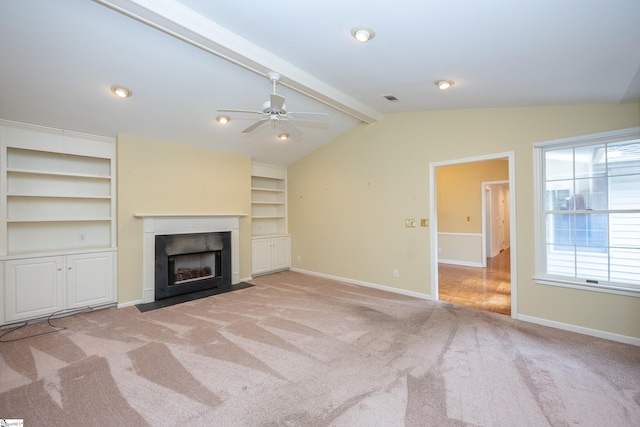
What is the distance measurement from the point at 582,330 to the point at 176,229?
566 cm

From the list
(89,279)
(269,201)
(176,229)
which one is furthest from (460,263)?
(89,279)

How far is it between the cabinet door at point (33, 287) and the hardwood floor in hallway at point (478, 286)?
18.0 ft

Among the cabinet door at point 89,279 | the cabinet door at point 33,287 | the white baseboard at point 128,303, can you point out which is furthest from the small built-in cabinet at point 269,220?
the cabinet door at point 33,287

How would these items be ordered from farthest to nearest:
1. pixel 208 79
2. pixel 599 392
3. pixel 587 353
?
pixel 208 79 < pixel 587 353 < pixel 599 392

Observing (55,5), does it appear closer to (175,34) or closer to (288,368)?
(175,34)

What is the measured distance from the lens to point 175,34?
2451 mm

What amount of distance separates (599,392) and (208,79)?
4704mm

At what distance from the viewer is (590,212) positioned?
3195 millimetres

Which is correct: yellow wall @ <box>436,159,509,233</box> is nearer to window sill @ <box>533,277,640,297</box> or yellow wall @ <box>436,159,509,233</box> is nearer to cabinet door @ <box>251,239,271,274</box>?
window sill @ <box>533,277,640,297</box>

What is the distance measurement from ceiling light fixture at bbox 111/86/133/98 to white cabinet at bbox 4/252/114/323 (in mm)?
2250

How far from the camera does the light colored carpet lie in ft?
6.37

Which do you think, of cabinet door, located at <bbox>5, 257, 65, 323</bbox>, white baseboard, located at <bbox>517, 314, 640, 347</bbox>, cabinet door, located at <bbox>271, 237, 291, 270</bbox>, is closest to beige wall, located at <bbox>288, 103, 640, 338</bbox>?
white baseboard, located at <bbox>517, 314, 640, 347</bbox>

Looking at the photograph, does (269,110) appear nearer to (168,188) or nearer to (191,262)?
(168,188)

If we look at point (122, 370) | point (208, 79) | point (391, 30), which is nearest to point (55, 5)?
point (208, 79)
